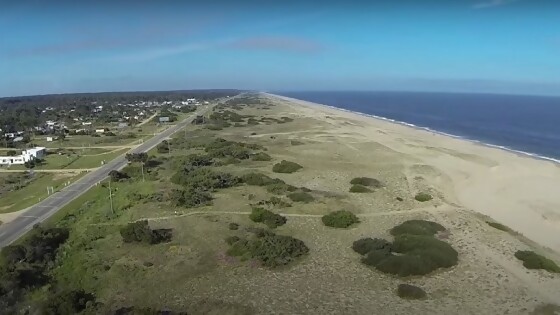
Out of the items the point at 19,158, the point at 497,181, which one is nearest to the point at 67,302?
the point at 497,181

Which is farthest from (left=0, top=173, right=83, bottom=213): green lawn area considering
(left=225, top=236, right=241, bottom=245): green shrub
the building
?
(left=225, top=236, right=241, bottom=245): green shrub

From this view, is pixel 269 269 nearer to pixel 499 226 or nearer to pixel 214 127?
pixel 499 226

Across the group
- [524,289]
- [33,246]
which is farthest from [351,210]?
[33,246]

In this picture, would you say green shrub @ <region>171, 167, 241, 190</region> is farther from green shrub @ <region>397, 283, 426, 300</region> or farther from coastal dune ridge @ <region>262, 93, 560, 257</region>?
green shrub @ <region>397, 283, 426, 300</region>

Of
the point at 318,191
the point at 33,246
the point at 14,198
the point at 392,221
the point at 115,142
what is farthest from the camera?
the point at 115,142

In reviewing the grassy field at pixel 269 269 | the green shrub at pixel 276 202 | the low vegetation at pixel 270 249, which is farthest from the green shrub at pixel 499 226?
the green shrub at pixel 276 202

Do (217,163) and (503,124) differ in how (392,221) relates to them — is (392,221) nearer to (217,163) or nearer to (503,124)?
(217,163)

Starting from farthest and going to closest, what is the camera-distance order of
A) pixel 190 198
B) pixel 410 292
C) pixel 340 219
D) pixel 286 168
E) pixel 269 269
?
pixel 286 168, pixel 190 198, pixel 340 219, pixel 269 269, pixel 410 292
